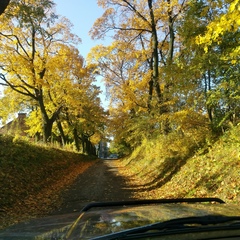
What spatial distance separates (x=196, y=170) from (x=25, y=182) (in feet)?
22.6

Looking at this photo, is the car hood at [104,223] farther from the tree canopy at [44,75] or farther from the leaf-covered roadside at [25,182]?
the tree canopy at [44,75]

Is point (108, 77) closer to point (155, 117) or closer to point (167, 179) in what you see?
point (155, 117)

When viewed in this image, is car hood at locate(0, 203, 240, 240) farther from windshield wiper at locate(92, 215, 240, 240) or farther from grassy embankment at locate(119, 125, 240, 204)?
grassy embankment at locate(119, 125, 240, 204)

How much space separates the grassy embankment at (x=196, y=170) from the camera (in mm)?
9500

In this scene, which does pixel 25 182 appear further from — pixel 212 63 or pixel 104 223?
pixel 104 223

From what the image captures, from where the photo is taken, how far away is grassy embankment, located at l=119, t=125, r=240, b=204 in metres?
9.50

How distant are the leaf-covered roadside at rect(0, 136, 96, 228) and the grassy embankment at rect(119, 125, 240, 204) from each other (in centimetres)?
386

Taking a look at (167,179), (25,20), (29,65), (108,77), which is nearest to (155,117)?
(167,179)

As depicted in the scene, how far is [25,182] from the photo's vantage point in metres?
13.1

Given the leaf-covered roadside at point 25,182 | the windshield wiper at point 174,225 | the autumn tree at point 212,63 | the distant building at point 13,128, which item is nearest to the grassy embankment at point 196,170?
the autumn tree at point 212,63

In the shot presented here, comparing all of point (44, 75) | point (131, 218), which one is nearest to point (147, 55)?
point (44, 75)

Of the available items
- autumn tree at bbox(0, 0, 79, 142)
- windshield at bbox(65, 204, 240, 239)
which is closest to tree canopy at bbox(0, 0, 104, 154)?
autumn tree at bbox(0, 0, 79, 142)

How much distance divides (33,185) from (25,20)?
6732mm

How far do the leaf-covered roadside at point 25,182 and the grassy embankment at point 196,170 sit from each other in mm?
3863
